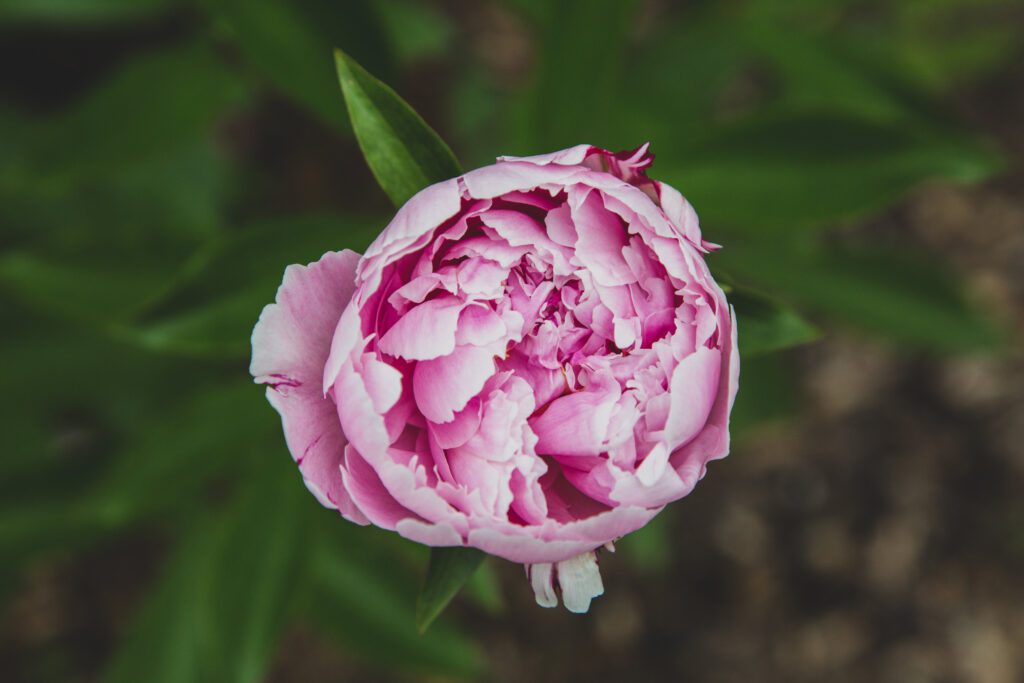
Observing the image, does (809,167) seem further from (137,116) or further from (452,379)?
(137,116)

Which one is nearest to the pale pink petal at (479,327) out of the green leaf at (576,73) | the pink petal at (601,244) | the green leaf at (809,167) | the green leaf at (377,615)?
the pink petal at (601,244)

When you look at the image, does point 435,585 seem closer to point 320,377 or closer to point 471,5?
point 320,377

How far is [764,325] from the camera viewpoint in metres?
1.38

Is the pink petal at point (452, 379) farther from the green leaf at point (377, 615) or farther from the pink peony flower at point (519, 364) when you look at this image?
the green leaf at point (377, 615)

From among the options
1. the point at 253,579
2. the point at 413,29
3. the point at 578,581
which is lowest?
the point at 253,579

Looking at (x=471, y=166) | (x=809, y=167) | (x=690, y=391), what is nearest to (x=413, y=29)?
(x=471, y=166)

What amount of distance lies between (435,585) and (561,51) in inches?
46.5

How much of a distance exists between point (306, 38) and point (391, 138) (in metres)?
0.61

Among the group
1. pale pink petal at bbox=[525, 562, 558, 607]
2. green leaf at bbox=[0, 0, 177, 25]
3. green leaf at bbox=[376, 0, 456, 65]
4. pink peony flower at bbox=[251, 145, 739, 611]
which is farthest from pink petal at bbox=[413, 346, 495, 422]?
green leaf at bbox=[0, 0, 177, 25]

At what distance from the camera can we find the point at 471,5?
3.74 meters

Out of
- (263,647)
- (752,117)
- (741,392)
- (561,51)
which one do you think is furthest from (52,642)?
(752,117)

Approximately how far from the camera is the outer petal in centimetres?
119

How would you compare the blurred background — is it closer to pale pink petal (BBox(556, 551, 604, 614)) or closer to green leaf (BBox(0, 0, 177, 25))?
green leaf (BBox(0, 0, 177, 25))

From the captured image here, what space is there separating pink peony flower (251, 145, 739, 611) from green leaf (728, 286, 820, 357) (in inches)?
6.7
